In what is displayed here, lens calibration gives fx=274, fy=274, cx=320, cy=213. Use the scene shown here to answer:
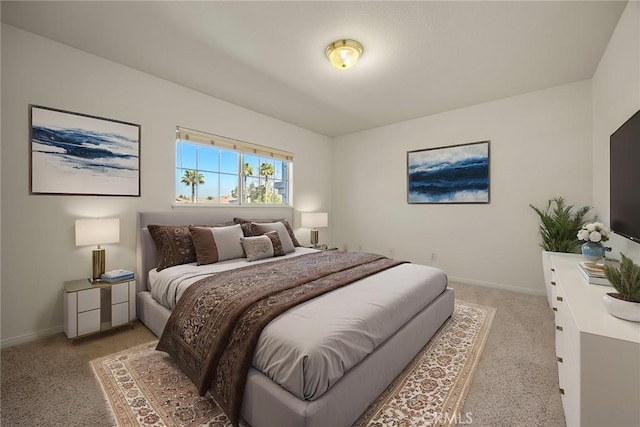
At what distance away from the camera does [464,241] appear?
161 inches

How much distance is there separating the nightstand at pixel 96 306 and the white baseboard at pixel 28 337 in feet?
0.49

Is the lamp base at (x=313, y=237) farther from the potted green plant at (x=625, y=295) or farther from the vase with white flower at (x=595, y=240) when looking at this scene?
the potted green plant at (x=625, y=295)

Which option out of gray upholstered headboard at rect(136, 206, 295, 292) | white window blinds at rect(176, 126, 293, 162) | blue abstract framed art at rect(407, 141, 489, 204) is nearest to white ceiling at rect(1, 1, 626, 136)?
white window blinds at rect(176, 126, 293, 162)

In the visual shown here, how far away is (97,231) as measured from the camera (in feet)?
8.14

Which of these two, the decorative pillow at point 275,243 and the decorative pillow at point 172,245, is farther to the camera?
the decorative pillow at point 275,243

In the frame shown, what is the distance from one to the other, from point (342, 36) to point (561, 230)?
304 centimetres

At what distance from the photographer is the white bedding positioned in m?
1.27

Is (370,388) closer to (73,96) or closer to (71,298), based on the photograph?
(71,298)

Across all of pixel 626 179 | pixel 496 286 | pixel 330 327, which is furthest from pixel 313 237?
pixel 626 179

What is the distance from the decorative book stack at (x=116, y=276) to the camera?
253cm

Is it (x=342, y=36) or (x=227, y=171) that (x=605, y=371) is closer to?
(x=342, y=36)

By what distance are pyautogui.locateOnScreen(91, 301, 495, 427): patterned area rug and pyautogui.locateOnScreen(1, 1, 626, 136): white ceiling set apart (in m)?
2.62

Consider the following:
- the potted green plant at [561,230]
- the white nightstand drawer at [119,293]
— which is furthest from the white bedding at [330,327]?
the potted green plant at [561,230]

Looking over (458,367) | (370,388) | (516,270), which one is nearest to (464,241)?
(516,270)
